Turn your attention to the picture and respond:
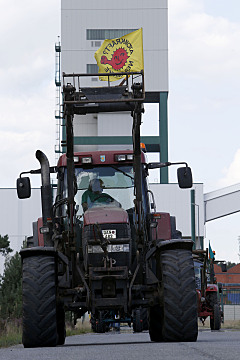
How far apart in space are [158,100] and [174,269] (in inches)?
1882

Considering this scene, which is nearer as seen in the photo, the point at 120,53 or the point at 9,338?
the point at 9,338

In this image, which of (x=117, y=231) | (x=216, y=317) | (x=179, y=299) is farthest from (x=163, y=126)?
(x=179, y=299)

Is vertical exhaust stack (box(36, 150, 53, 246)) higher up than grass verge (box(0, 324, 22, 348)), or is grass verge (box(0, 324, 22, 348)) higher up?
vertical exhaust stack (box(36, 150, 53, 246))

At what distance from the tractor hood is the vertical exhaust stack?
1.13 meters

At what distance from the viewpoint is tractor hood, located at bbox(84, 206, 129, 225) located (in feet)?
41.7

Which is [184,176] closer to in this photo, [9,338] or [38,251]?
[38,251]

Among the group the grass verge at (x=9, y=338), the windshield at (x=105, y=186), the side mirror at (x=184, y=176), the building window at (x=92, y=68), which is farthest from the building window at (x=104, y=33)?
the side mirror at (x=184, y=176)

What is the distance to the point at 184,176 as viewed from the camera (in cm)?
1365

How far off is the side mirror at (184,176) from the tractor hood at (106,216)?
1120mm

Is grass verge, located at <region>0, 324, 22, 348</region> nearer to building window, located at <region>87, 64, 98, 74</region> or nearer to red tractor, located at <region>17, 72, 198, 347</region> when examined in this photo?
red tractor, located at <region>17, 72, 198, 347</region>

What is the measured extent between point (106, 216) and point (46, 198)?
1.69 m

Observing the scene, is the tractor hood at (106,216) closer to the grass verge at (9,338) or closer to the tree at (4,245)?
the grass verge at (9,338)

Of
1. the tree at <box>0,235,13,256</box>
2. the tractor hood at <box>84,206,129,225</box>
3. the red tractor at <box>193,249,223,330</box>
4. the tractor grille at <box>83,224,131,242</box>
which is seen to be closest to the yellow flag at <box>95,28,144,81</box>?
the tree at <box>0,235,13,256</box>

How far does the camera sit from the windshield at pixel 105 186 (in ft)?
44.9
